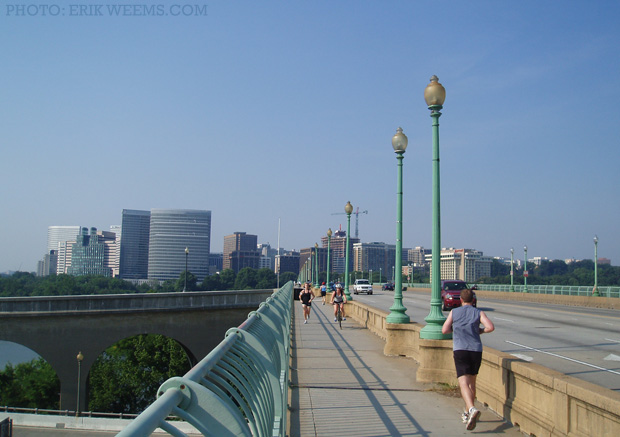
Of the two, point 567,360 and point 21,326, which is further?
point 21,326

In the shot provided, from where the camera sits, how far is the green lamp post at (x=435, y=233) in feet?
35.8

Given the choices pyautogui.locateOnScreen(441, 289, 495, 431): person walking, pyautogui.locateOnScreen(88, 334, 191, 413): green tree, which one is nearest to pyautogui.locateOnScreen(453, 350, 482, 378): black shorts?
pyautogui.locateOnScreen(441, 289, 495, 431): person walking

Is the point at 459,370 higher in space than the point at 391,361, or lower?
higher

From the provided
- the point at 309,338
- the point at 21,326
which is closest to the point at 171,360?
the point at 21,326

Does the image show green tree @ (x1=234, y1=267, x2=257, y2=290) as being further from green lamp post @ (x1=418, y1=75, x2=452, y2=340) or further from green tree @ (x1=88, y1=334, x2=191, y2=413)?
green lamp post @ (x1=418, y1=75, x2=452, y2=340)

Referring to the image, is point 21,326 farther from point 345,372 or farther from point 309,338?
point 345,372

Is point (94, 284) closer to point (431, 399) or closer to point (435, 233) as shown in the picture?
point (435, 233)

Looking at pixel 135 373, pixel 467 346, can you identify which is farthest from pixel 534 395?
pixel 135 373

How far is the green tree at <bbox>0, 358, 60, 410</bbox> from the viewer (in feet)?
205

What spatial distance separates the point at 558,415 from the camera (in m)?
6.42

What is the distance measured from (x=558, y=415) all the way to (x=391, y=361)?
780cm

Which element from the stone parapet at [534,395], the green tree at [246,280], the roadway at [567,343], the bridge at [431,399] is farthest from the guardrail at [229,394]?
the green tree at [246,280]

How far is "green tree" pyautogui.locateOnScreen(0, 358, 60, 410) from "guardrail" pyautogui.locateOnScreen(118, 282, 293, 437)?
64.8 meters

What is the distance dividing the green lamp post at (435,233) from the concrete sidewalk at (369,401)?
1.07 meters
